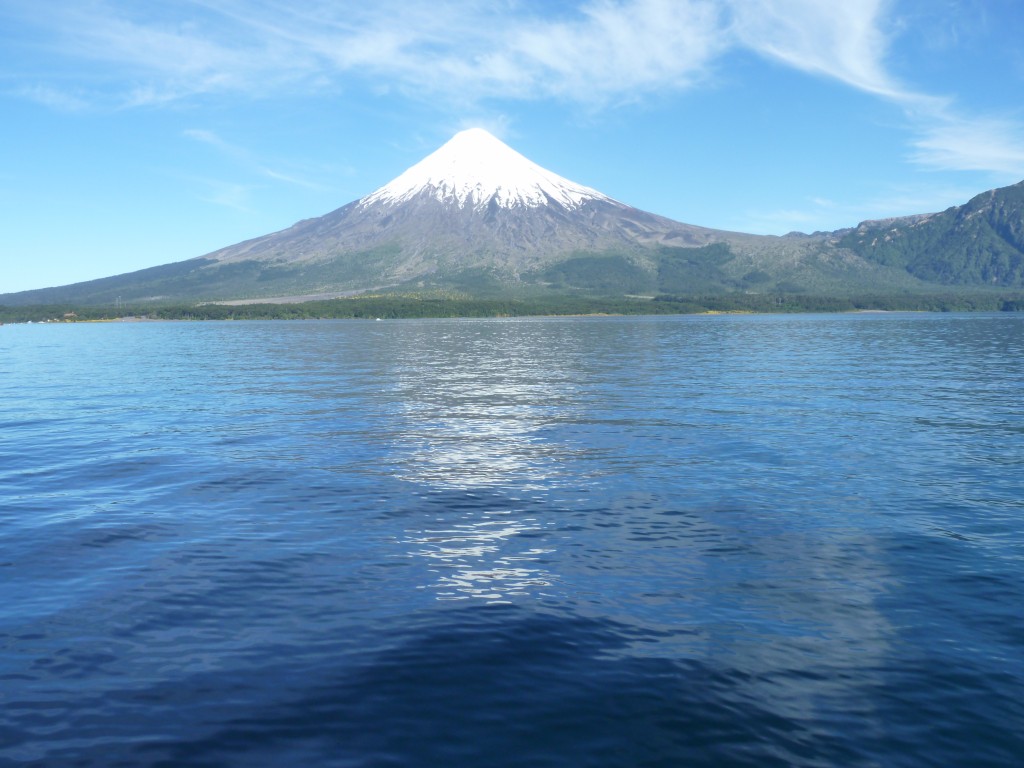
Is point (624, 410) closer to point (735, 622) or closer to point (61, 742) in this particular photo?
point (735, 622)

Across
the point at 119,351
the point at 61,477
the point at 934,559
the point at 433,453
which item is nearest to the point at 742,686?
the point at 934,559

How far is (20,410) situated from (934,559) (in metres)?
40.4

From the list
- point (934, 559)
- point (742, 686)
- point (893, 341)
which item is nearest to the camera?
point (742, 686)

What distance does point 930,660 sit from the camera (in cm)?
1168

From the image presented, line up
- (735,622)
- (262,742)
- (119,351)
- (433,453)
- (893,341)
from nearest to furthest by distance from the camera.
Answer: (262,742) → (735,622) → (433,453) → (119,351) → (893,341)

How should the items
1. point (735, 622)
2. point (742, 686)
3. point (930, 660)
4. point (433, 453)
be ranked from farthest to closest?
point (433, 453), point (735, 622), point (930, 660), point (742, 686)

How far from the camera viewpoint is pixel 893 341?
9562 centimetres

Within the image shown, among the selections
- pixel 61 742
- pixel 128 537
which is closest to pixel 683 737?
pixel 61 742

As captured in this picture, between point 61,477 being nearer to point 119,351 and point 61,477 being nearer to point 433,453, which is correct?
point 433,453

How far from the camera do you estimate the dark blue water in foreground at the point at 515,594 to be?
32.4 ft

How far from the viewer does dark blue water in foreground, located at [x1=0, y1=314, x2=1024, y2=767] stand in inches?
389

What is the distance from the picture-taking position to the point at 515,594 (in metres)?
14.1

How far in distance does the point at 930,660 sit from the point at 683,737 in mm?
4502

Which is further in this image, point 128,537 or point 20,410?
point 20,410
